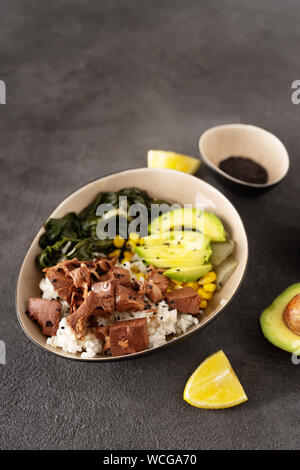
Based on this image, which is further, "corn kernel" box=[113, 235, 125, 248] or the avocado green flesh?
"corn kernel" box=[113, 235, 125, 248]

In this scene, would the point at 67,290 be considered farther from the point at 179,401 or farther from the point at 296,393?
the point at 296,393

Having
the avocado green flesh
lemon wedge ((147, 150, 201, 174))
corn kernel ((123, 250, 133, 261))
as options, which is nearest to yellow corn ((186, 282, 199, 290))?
the avocado green flesh

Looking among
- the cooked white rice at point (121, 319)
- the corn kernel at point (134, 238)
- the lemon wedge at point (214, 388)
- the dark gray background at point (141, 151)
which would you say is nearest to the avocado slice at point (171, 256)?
the corn kernel at point (134, 238)

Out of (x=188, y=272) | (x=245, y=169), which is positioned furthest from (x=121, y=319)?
(x=245, y=169)

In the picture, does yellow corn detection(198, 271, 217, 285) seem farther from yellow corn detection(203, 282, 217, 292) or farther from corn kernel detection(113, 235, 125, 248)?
corn kernel detection(113, 235, 125, 248)

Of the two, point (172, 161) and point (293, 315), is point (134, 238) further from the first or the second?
point (293, 315)
